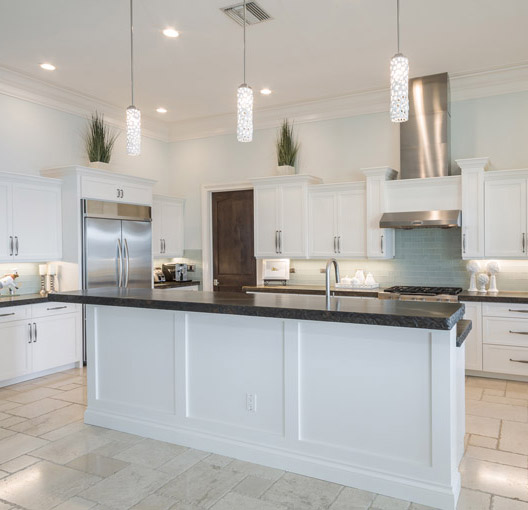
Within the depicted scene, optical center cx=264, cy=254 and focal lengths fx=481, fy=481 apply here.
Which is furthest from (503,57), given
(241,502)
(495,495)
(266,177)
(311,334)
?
(241,502)

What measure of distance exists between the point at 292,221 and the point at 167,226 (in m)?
2.04

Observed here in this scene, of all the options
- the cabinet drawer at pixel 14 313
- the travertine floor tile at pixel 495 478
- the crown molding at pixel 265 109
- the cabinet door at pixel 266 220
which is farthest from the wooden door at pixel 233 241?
the travertine floor tile at pixel 495 478

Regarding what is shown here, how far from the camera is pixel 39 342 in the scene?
5211 mm

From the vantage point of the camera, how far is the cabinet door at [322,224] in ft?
19.6

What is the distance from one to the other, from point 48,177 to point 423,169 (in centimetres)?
436

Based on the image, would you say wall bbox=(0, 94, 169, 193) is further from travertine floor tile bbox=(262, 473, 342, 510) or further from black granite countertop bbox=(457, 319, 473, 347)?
black granite countertop bbox=(457, 319, 473, 347)

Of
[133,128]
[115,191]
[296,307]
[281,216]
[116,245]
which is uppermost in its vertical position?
[133,128]

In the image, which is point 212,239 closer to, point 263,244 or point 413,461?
point 263,244

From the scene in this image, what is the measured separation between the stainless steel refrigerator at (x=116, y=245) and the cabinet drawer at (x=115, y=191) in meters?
0.07

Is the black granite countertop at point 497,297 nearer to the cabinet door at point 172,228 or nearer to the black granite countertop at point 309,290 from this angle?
the black granite countertop at point 309,290

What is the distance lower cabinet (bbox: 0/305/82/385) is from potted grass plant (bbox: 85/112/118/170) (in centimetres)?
181

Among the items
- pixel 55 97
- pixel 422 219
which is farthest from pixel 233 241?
pixel 55 97

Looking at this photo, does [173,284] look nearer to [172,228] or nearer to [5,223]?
[172,228]

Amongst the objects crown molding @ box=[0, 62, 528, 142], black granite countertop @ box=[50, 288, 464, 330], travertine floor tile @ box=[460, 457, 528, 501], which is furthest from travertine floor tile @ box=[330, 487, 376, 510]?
crown molding @ box=[0, 62, 528, 142]
